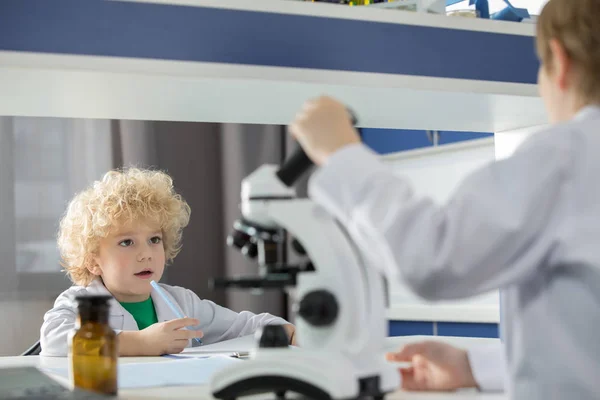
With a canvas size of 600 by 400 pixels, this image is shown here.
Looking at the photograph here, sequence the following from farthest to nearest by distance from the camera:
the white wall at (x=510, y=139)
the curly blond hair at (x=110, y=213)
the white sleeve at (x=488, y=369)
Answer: the curly blond hair at (x=110, y=213) < the white wall at (x=510, y=139) < the white sleeve at (x=488, y=369)

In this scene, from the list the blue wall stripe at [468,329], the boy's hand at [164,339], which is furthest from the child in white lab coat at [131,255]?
the blue wall stripe at [468,329]

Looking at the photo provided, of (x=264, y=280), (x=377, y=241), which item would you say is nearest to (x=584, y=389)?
(x=377, y=241)

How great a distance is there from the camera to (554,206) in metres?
0.73

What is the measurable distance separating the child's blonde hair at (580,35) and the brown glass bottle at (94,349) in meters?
0.68

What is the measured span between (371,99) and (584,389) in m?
0.70

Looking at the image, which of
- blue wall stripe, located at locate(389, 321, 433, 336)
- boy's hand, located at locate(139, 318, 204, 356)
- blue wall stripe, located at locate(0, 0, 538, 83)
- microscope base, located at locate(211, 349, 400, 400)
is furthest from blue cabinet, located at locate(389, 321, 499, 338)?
microscope base, located at locate(211, 349, 400, 400)

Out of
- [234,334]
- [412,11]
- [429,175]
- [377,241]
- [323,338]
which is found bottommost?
[234,334]

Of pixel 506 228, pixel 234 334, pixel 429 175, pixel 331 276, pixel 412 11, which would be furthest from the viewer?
pixel 429 175

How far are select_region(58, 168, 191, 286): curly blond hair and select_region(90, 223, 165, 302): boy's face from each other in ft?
0.08

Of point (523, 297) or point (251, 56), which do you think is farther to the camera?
point (251, 56)

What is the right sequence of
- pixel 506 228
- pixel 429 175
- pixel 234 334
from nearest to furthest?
pixel 506 228
pixel 234 334
pixel 429 175

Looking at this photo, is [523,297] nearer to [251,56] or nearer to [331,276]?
[331,276]

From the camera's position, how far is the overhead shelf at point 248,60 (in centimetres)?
110

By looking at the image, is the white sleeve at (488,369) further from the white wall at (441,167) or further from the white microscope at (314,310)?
the white wall at (441,167)
